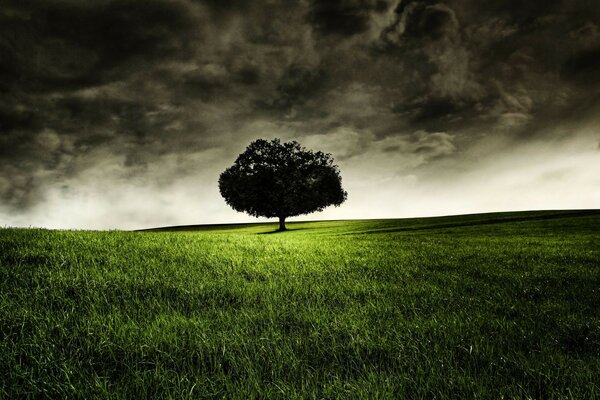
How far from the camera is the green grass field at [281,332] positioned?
121 inches

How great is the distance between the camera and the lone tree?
180 feet

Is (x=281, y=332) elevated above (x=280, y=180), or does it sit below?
below

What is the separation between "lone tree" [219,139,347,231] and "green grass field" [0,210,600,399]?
46794mm

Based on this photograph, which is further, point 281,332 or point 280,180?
point 280,180

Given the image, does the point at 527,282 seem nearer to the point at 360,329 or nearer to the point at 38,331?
the point at 360,329

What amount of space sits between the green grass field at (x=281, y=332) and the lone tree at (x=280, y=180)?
46.8 m

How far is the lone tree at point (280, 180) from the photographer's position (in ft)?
180

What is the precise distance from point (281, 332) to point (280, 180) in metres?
50.2

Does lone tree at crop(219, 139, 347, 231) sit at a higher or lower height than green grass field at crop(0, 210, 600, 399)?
higher

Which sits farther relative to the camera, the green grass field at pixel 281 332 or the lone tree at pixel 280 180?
the lone tree at pixel 280 180

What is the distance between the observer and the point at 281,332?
14.1 feet

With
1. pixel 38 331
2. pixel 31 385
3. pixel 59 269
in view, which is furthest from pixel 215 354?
pixel 59 269

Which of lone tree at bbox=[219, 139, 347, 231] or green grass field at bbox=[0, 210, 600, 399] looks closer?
green grass field at bbox=[0, 210, 600, 399]

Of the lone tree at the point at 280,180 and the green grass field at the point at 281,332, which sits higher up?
the lone tree at the point at 280,180
